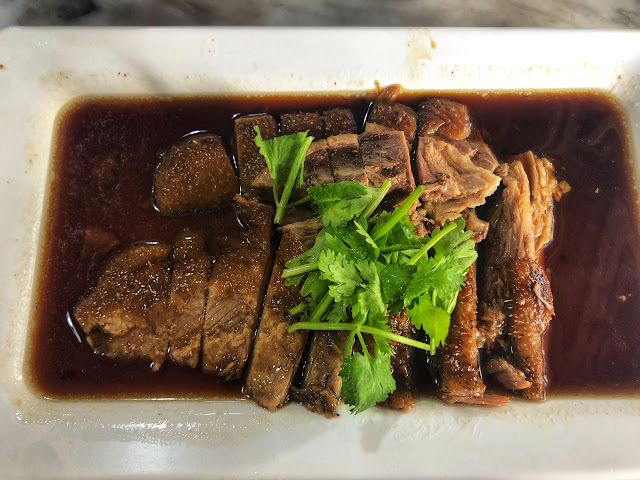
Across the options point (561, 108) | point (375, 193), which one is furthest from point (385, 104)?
point (561, 108)

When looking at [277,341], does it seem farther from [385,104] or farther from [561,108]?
[561,108]

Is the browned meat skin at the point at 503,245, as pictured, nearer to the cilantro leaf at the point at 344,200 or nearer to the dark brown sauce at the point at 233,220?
the dark brown sauce at the point at 233,220

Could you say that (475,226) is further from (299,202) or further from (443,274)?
(299,202)

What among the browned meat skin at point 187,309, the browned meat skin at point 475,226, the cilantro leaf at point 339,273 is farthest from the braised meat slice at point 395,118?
the browned meat skin at point 187,309

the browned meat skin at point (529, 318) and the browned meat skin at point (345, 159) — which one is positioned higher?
the browned meat skin at point (345, 159)

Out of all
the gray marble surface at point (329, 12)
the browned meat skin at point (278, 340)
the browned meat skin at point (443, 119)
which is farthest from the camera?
the gray marble surface at point (329, 12)

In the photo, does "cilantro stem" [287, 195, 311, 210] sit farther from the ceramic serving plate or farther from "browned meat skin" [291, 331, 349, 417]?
the ceramic serving plate

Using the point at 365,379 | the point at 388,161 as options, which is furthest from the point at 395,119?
the point at 365,379

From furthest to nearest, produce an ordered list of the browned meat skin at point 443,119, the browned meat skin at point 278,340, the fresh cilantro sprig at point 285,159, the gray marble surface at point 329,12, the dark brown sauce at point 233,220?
1. the gray marble surface at point 329,12
2. the browned meat skin at point 443,119
3. the dark brown sauce at point 233,220
4. the browned meat skin at point 278,340
5. the fresh cilantro sprig at point 285,159

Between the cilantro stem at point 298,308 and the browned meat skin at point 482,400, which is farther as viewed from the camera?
the browned meat skin at point 482,400
